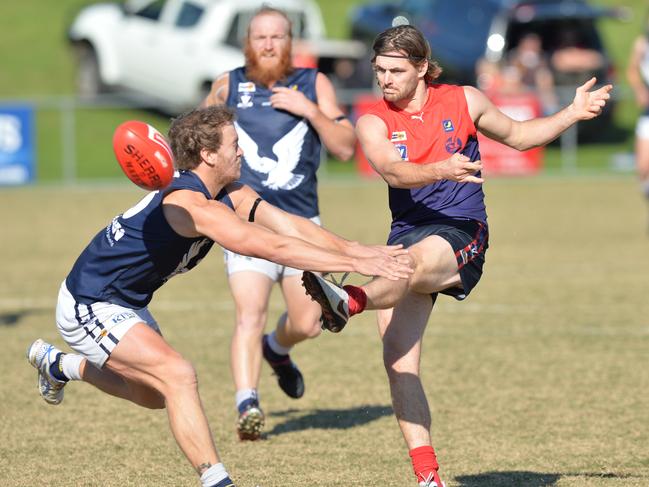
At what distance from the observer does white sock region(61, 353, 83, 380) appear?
20.7 ft

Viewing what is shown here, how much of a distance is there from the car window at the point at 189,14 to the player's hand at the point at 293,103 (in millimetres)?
15354

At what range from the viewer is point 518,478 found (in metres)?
6.14

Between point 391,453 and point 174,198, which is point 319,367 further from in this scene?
point 174,198

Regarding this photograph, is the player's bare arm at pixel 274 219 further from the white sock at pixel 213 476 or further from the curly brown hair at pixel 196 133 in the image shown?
the white sock at pixel 213 476

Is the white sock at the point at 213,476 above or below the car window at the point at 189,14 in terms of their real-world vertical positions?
below

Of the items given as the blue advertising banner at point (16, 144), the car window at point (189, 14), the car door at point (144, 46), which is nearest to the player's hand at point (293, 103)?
the blue advertising banner at point (16, 144)

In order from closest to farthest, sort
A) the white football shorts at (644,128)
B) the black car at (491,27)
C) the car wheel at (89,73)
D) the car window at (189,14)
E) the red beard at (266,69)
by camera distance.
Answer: the red beard at (266,69) → the white football shorts at (644,128) → the black car at (491,27) → the car window at (189,14) → the car wheel at (89,73)

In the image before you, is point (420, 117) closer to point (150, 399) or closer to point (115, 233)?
point (115, 233)

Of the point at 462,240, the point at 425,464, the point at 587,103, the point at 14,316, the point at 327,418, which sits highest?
the point at 587,103

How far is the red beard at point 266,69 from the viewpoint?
297 inches

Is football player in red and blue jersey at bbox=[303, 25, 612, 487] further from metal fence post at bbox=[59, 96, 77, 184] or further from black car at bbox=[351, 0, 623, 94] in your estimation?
metal fence post at bbox=[59, 96, 77, 184]

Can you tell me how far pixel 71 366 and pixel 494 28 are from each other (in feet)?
54.6

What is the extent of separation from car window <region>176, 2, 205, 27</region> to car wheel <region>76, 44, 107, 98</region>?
2333 mm

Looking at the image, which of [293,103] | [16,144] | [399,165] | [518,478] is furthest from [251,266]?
[16,144]
